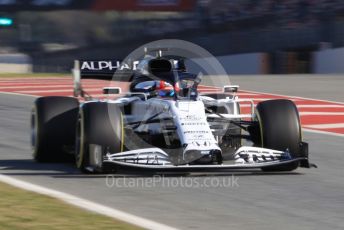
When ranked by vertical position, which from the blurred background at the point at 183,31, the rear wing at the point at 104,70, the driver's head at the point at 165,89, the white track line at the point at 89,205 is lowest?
the white track line at the point at 89,205

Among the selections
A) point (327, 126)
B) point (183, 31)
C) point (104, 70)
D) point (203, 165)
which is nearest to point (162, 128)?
point (203, 165)

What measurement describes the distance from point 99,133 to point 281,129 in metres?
1.79

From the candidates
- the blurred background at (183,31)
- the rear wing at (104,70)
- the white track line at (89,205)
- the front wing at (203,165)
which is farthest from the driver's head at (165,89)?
the blurred background at (183,31)

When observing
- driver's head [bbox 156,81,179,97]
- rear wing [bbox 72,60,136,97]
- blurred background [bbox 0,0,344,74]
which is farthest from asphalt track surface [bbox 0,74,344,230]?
blurred background [bbox 0,0,344,74]

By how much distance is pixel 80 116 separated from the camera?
910 centimetres

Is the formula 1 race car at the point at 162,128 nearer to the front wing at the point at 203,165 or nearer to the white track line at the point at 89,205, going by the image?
the front wing at the point at 203,165

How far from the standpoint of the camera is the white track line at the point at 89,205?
640 cm

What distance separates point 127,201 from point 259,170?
2.30 meters

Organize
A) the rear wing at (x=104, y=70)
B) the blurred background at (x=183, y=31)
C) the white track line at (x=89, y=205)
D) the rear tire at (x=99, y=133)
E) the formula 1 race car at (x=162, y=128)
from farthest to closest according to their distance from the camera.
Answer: the blurred background at (x=183, y=31), the rear wing at (x=104, y=70), the rear tire at (x=99, y=133), the formula 1 race car at (x=162, y=128), the white track line at (x=89, y=205)

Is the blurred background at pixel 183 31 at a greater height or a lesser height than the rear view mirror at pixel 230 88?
greater

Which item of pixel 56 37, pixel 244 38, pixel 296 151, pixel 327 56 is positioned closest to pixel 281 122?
pixel 296 151

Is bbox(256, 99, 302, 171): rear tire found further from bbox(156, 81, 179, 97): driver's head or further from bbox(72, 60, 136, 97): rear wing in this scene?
bbox(72, 60, 136, 97): rear wing

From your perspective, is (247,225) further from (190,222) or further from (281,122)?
(281,122)

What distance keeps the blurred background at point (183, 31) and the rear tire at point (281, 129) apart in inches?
795
